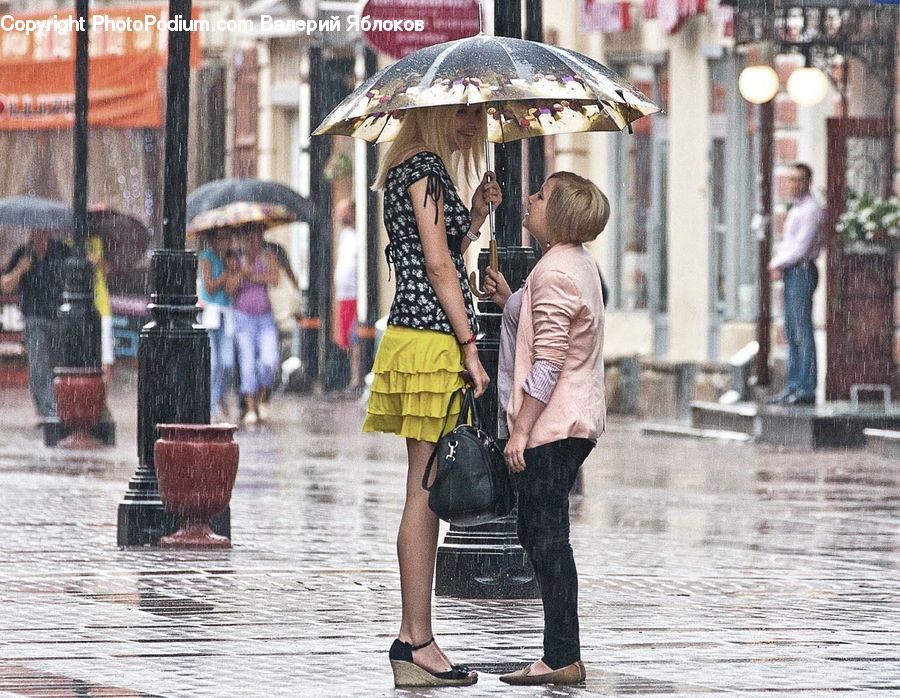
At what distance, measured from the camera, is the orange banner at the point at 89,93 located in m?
36.6

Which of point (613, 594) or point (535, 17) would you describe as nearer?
point (613, 594)

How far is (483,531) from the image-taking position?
10227mm

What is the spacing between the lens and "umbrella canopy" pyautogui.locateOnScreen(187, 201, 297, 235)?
2384cm

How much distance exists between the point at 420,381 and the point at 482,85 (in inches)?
40.4

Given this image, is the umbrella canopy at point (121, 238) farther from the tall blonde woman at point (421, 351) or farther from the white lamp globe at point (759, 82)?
the tall blonde woman at point (421, 351)

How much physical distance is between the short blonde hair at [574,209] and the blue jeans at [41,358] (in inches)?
577

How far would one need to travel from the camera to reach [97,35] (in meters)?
37.6

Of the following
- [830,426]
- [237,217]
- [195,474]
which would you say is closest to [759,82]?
[830,426]

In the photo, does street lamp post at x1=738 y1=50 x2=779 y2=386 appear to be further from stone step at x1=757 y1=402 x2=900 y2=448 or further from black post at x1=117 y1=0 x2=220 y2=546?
black post at x1=117 y1=0 x2=220 y2=546

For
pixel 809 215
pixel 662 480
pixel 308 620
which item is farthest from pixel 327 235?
pixel 308 620

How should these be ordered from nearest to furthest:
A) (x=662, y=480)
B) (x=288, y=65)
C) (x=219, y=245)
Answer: (x=662, y=480)
(x=219, y=245)
(x=288, y=65)

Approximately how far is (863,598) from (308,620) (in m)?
2.41

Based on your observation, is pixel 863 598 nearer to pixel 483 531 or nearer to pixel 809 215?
pixel 483 531

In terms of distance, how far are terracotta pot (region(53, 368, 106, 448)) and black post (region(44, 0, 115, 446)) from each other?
0.03 metres
